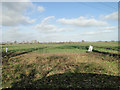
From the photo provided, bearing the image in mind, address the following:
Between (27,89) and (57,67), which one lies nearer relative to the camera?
(27,89)

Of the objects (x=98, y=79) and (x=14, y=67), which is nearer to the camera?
(x=98, y=79)

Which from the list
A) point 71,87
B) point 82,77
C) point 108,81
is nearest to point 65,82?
point 71,87

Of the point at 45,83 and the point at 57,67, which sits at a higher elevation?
the point at 57,67

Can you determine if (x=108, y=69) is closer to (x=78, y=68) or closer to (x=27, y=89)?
(x=78, y=68)

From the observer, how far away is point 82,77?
8.75 m

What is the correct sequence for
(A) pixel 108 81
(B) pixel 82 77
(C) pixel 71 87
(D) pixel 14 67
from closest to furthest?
1. (C) pixel 71 87
2. (A) pixel 108 81
3. (B) pixel 82 77
4. (D) pixel 14 67

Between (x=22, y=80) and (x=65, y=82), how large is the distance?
3.45m

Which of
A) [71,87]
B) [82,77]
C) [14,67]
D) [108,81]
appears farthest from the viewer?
[14,67]

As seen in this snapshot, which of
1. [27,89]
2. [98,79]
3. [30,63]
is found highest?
[30,63]

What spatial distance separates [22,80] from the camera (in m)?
8.89

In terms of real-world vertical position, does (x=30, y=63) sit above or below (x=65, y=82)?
above

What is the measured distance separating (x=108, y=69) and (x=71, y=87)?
4215 mm

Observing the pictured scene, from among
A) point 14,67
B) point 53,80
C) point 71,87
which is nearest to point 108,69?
point 71,87

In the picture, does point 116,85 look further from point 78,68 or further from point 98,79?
point 78,68
